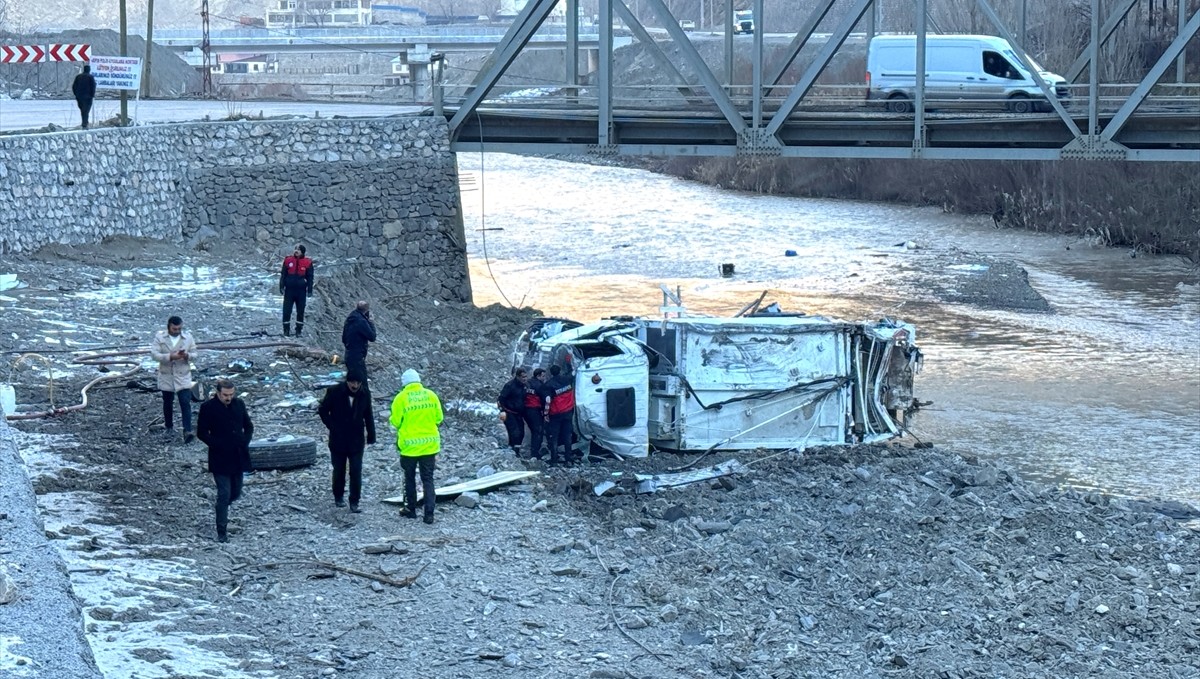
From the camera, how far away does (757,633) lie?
35.1 feet

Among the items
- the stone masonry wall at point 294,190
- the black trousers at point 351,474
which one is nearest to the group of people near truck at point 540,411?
the black trousers at point 351,474

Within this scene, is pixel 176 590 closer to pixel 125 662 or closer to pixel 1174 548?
pixel 125 662

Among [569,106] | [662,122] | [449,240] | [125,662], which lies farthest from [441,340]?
[125,662]

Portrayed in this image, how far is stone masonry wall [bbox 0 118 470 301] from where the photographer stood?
23906 millimetres

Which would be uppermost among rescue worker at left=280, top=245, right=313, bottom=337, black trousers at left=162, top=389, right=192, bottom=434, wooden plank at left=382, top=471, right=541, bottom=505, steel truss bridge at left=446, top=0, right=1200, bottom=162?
steel truss bridge at left=446, top=0, right=1200, bottom=162

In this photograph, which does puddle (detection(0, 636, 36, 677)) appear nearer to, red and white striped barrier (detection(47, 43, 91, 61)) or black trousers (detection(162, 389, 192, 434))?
black trousers (detection(162, 389, 192, 434))

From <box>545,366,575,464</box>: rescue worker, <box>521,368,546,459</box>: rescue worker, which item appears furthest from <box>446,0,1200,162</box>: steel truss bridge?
<box>521,368,546,459</box>: rescue worker

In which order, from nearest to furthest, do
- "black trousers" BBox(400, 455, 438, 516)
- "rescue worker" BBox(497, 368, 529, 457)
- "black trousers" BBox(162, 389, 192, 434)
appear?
"black trousers" BBox(400, 455, 438, 516) < "black trousers" BBox(162, 389, 192, 434) < "rescue worker" BBox(497, 368, 529, 457)

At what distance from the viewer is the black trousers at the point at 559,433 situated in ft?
49.3

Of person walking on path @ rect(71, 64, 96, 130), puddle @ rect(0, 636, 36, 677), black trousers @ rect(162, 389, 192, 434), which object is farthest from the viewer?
person walking on path @ rect(71, 64, 96, 130)

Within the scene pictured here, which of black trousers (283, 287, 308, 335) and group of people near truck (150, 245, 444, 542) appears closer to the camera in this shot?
group of people near truck (150, 245, 444, 542)

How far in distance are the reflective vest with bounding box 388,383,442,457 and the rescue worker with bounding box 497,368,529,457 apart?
3.33 m

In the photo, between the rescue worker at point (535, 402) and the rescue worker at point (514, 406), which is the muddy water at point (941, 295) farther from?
the rescue worker at point (514, 406)

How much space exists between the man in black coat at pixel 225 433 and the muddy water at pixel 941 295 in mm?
10134
